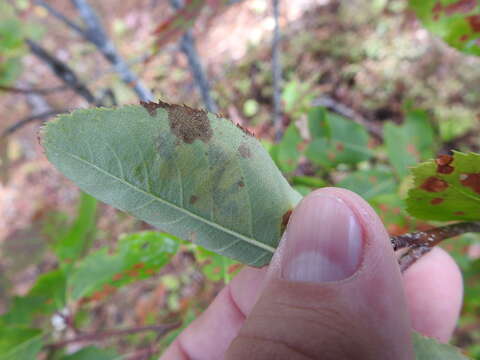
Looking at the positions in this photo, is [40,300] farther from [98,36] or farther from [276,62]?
[276,62]

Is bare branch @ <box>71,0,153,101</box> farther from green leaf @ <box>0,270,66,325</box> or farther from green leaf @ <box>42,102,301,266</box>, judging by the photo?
green leaf @ <box>42,102,301,266</box>

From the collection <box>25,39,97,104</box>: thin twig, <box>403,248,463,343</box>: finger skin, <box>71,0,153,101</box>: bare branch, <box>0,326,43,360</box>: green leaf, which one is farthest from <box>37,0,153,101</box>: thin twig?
<box>403,248,463,343</box>: finger skin

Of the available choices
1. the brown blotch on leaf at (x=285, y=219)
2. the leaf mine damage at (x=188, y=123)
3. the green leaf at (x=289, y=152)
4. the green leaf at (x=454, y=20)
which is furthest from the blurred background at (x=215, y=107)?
the green leaf at (x=454, y=20)

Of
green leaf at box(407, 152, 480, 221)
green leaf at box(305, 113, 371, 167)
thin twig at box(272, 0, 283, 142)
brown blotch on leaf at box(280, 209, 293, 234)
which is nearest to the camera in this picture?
green leaf at box(407, 152, 480, 221)

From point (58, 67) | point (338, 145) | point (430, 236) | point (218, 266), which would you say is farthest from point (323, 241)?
point (58, 67)

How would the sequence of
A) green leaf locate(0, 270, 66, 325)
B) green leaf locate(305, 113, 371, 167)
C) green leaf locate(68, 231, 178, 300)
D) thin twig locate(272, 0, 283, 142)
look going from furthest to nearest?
thin twig locate(272, 0, 283, 142) < green leaf locate(305, 113, 371, 167) < green leaf locate(0, 270, 66, 325) < green leaf locate(68, 231, 178, 300)

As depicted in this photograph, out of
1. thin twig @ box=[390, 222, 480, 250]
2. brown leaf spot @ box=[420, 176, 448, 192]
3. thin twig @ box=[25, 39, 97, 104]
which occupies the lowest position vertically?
thin twig @ box=[390, 222, 480, 250]

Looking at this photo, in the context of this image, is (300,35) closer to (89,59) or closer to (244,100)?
(244,100)

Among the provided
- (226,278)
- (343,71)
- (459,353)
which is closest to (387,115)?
(343,71)
